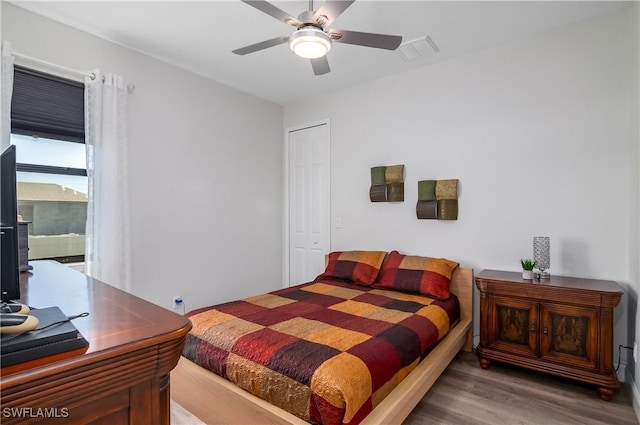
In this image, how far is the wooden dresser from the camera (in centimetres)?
58

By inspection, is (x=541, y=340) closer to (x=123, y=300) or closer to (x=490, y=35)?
(x=490, y=35)

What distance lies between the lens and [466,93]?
309 centimetres

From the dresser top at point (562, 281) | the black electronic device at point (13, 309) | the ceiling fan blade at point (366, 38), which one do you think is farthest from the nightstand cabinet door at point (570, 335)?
the black electronic device at point (13, 309)

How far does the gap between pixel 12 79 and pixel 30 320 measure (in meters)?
2.45

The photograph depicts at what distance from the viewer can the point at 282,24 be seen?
8.48 feet

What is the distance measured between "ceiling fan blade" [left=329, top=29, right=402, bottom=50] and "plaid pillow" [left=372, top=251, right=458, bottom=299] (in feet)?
6.14

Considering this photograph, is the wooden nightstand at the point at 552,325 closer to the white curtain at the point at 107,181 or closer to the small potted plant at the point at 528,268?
the small potted plant at the point at 528,268

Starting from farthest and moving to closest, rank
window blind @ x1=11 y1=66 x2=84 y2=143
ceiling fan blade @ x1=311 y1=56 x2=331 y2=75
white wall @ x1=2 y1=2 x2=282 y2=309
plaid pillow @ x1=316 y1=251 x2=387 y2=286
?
plaid pillow @ x1=316 y1=251 x2=387 y2=286 < white wall @ x1=2 y1=2 x2=282 y2=309 < window blind @ x1=11 y1=66 x2=84 y2=143 < ceiling fan blade @ x1=311 y1=56 x2=331 y2=75

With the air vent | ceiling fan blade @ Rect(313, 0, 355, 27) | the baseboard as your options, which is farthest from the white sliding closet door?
the baseboard

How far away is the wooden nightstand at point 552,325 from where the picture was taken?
2.11 metres

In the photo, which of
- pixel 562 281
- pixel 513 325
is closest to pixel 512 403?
pixel 513 325

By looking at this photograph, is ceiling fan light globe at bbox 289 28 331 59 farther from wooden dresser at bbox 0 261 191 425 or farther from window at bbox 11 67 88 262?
window at bbox 11 67 88 262

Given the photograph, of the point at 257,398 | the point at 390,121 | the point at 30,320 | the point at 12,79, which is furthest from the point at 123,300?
the point at 390,121

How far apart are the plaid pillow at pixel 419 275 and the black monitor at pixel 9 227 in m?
2.64
